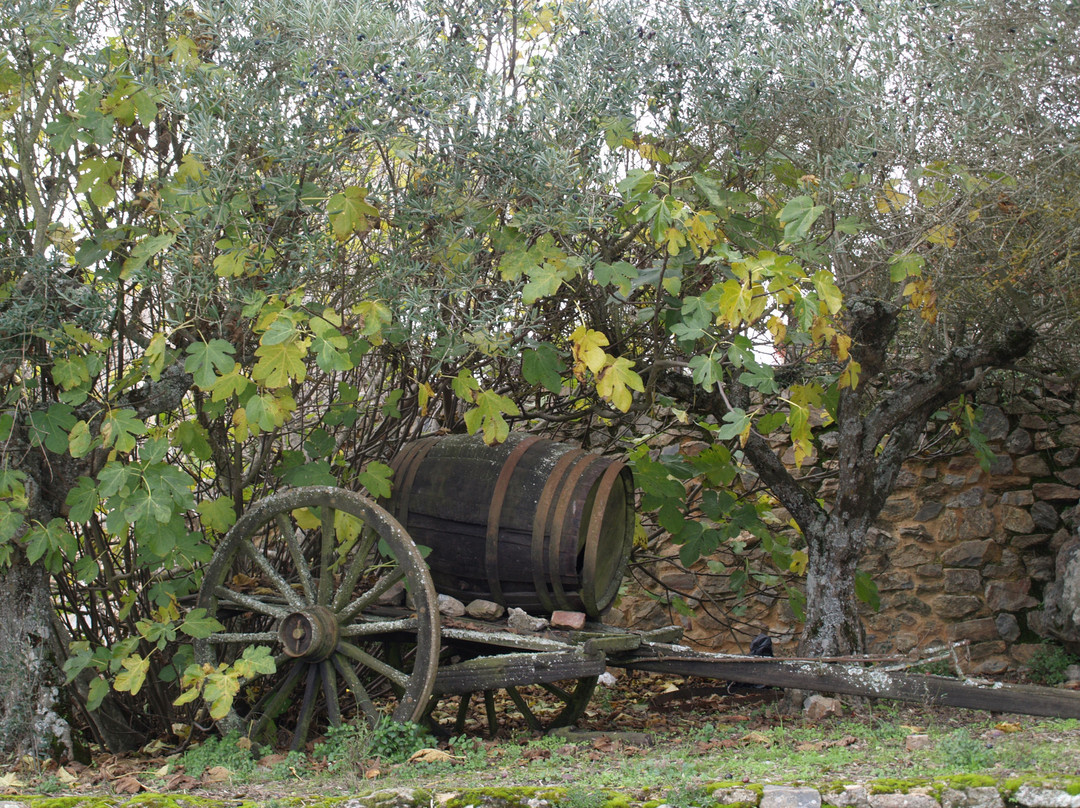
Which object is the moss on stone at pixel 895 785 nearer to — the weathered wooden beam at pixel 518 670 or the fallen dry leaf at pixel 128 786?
the weathered wooden beam at pixel 518 670

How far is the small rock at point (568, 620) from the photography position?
11.3 feet

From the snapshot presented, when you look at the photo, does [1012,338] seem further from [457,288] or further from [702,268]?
[457,288]

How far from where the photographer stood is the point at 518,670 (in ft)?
10.4

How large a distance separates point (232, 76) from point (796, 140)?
2.33 meters

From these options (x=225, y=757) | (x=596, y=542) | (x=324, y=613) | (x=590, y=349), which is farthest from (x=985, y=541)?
(x=225, y=757)

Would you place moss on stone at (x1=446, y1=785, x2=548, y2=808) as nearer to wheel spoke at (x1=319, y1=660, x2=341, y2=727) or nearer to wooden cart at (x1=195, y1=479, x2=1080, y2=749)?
wooden cart at (x1=195, y1=479, x2=1080, y2=749)

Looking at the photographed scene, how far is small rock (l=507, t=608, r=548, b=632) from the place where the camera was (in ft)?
11.2

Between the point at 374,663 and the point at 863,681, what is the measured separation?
64.6 inches

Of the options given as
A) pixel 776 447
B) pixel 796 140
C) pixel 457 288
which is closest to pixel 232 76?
pixel 457 288

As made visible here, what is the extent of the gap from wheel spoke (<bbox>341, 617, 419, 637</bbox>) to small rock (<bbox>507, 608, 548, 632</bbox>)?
0.41 meters

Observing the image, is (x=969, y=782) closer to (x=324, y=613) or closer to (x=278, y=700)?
(x=324, y=613)

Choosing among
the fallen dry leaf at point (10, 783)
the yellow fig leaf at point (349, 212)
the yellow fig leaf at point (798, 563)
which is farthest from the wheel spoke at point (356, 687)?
the yellow fig leaf at point (798, 563)

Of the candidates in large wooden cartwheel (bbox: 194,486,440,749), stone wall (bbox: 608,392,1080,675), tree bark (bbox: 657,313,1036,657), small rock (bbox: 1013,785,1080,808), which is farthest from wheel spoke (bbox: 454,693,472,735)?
small rock (bbox: 1013,785,1080,808)

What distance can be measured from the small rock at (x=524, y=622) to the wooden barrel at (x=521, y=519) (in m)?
0.07
